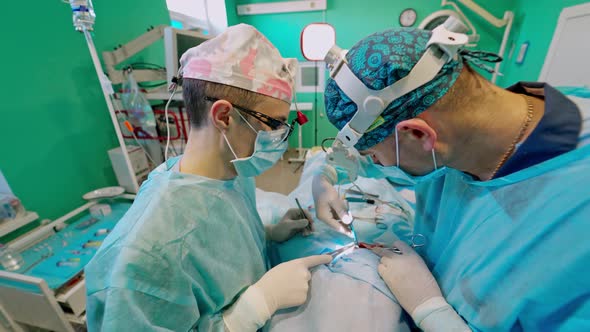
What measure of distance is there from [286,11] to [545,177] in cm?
421

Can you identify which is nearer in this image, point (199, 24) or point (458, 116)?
point (458, 116)

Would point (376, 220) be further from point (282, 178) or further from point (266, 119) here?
point (282, 178)

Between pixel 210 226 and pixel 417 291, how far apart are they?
69cm

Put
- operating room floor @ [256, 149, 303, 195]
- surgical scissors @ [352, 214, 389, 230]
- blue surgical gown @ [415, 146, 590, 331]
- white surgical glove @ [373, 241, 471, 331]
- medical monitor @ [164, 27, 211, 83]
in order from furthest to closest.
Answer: operating room floor @ [256, 149, 303, 195]
medical monitor @ [164, 27, 211, 83]
surgical scissors @ [352, 214, 389, 230]
white surgical glove @ [373, 241, 471, 331]
blue surgical gown @ [415, 146, 590, 331]

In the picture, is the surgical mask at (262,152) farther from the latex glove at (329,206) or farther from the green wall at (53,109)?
the green wall at (53,109)

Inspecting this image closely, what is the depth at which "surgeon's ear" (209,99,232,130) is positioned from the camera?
0.73 metres

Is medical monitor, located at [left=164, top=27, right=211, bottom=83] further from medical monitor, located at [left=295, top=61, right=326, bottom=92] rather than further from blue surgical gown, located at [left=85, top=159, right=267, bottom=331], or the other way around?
medical monitor, located at [left=295, top=61, right=326, bottom=92]

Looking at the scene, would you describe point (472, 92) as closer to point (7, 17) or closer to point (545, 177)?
point (545, 177)

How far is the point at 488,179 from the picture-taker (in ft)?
2.29

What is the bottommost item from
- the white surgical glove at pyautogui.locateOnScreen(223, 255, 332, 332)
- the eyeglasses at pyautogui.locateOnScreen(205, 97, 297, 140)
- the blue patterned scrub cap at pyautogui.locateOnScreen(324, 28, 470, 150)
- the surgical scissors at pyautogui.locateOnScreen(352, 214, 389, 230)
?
the surgical scissors at pyautogui.locateOnScreen(352, 214, 389, 230)

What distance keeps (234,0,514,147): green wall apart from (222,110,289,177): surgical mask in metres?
3.46

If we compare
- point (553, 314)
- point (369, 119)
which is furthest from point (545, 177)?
point (369, 119)

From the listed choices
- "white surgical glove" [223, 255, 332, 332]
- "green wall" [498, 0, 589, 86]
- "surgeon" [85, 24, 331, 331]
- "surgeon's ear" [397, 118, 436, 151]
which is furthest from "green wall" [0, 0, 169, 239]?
"green wall" [498, 0, 589, 86]

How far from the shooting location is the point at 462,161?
0.70 metres
